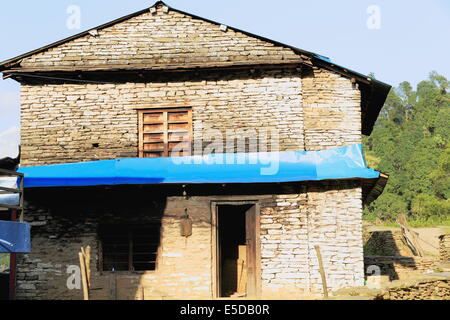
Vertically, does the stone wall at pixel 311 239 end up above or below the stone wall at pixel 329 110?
below

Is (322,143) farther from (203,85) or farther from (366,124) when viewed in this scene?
(366,124)

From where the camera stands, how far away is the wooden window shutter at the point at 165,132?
16500mm

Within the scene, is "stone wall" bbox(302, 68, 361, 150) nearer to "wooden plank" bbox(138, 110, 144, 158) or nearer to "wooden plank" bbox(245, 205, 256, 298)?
"wooden plank" bbox(245, 205, 256, 298)

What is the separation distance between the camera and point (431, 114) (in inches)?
2717

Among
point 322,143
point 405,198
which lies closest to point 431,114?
point 405,198

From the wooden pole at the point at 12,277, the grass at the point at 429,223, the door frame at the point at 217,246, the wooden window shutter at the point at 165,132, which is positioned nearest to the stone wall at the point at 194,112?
the wooden window shutter at the point at 165,132

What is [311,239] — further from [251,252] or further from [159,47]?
[159,47]

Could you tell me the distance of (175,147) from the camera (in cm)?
1650

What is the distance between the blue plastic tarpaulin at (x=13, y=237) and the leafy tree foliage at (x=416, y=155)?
35.8 metres

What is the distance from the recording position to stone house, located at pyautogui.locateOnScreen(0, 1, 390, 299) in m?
15.7

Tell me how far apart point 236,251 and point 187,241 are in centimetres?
281

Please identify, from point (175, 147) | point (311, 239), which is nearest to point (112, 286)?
point (175, 147)
